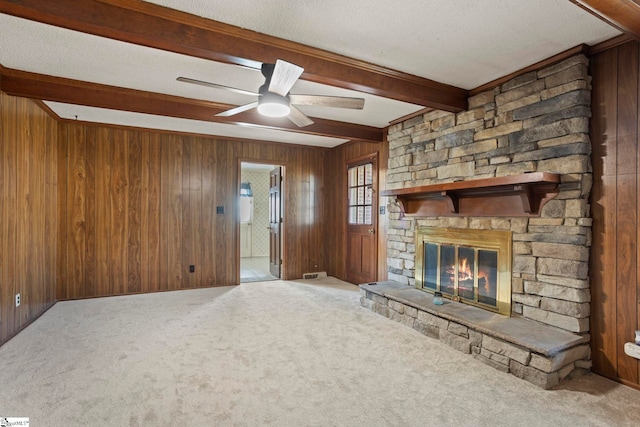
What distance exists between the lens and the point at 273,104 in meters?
2.54

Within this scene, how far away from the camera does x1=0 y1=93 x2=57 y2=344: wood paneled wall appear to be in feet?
9.96

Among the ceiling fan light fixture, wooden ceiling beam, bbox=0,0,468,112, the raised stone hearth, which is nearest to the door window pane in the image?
the raised stone hearth

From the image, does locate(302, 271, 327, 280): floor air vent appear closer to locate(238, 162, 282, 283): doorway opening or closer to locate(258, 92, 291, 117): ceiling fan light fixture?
locate(238, 162, 282, 283): doorway opening

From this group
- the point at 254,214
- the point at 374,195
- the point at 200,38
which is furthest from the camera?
the point at 254,214

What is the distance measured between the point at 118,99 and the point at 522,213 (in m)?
4.10

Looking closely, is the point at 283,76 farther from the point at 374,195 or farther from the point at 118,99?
the point at 374,195

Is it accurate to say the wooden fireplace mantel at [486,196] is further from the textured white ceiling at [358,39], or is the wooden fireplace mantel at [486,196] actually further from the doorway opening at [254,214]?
the doorway opening at [254,214]

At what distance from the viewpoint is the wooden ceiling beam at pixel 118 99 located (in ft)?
9.88

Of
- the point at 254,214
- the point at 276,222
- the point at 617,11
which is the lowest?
the point at 276,222

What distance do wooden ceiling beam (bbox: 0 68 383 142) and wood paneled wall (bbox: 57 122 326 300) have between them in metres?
1.55

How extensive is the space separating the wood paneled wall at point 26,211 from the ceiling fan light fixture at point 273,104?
8.13 ft

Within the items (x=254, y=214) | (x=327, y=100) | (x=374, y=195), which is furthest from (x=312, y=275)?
(x=327, y=100)

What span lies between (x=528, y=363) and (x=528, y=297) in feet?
2.12

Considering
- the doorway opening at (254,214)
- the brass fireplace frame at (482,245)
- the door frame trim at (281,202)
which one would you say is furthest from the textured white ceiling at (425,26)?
the doorway opening at (254,214)
